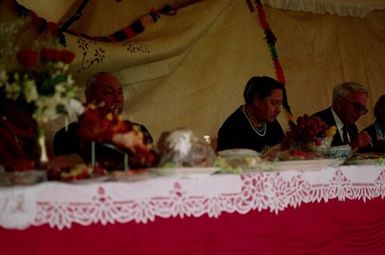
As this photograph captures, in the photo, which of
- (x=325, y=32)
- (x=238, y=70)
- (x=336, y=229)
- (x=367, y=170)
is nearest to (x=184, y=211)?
→ (x=336, y=229)

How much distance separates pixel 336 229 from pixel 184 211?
793 millimetres

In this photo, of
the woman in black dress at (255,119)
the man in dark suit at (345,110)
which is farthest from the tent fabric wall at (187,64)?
the man in dark suit at (345,110)

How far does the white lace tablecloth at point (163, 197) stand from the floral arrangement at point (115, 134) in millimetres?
132

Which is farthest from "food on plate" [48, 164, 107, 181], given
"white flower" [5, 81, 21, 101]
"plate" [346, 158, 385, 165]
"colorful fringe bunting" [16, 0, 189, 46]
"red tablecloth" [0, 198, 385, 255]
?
"colorful fringe bunting" [16, 0, 189, 46]

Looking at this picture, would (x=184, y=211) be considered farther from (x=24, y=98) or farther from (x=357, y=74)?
(x=357, y=74)

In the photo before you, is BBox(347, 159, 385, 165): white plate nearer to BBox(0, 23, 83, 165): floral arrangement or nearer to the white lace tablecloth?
the white lace tablecloth

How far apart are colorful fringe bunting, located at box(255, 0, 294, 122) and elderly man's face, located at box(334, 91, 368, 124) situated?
31.1 inches

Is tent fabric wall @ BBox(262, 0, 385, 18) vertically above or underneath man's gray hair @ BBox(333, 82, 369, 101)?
above

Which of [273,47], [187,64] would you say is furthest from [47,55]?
[273,47]

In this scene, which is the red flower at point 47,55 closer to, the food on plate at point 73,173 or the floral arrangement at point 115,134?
the floral arrangement at point 115,134

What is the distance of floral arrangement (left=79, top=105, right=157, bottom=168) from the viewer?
1.81m

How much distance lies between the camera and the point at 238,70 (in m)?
4.25

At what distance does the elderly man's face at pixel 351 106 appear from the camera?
3582 mm

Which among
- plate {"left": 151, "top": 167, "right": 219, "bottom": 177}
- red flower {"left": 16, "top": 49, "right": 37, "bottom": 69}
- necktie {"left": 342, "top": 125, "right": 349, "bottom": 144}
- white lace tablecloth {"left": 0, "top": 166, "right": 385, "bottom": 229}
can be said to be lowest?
white lace tablecloth {"left": 0, "top": 166, "right": 385, "bottom": 229}
